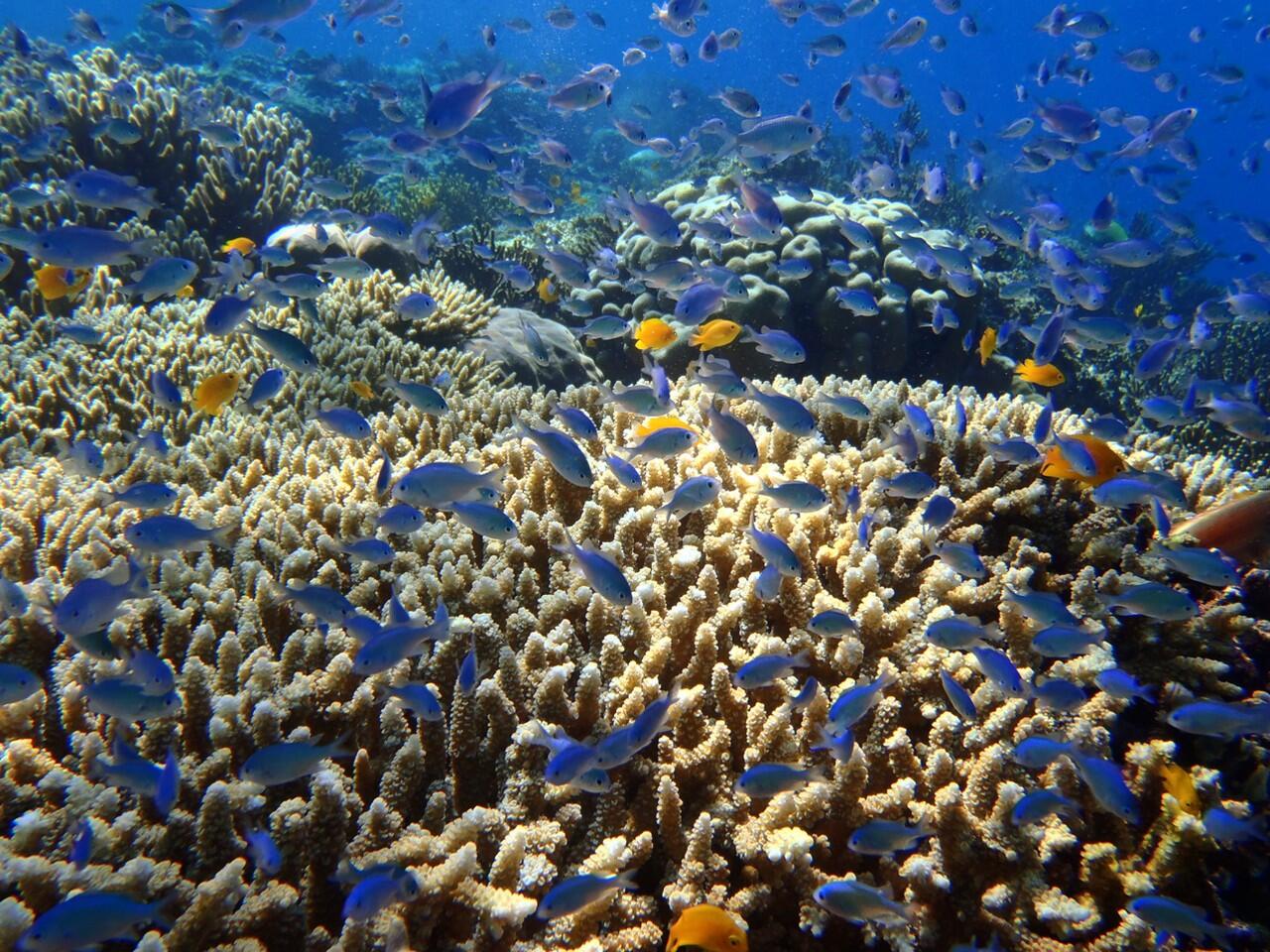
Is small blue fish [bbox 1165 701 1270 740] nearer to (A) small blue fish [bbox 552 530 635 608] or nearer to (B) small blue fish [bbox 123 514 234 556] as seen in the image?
(A) small blue fish [bbox 552 530 635 608]

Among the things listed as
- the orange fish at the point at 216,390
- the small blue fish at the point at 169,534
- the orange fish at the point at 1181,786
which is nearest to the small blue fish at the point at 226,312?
the orange fish at the point at 216,390

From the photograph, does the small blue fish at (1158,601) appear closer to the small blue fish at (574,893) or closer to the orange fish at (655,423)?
the orange fish at (655,423)

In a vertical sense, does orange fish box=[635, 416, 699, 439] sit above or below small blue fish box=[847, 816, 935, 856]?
above

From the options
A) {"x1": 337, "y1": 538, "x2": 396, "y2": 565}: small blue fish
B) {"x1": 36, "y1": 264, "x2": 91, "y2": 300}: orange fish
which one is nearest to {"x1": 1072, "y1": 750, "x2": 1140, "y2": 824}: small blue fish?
{"x1": 337, "y1": 538, "x2": 396, "y2": 565}: small blue fish

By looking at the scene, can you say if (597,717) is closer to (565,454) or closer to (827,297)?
(565,454)

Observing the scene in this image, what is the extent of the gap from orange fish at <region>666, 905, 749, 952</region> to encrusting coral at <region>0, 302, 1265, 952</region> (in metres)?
0.35

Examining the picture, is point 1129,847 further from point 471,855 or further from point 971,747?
point 471,855

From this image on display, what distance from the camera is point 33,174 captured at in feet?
27.8

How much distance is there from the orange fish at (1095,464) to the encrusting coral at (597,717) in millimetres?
154

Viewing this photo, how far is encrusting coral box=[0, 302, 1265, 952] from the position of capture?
2.35 m

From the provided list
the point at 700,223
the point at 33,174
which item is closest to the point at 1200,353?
the point at 700,223

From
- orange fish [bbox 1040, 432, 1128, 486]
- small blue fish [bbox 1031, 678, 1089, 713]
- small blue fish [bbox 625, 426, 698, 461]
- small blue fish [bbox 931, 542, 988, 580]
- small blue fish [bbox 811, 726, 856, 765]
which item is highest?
orange fish [bbox 1040, 432, 1128, 486]

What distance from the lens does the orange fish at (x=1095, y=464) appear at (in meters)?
3.70

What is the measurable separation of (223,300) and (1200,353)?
51.4 feet
